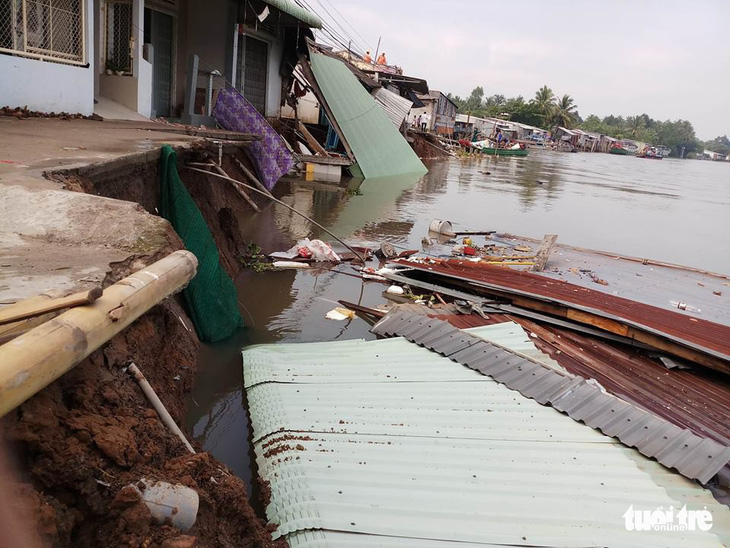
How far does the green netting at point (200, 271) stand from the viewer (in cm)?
560

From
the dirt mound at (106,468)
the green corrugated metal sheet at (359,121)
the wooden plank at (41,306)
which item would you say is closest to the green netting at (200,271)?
the dirt mound at (106,468)

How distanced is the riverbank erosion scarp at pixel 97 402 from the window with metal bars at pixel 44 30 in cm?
488

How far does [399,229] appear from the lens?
43.5ft

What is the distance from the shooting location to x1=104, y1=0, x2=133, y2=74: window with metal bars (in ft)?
39.5

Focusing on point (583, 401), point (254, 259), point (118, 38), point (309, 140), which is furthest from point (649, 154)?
point (583, 401)

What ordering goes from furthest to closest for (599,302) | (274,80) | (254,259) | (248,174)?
(274,80)
(248,174)
(254,259)
(599,302)

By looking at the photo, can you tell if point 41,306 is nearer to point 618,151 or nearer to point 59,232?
point 59,232

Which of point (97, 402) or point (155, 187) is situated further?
point (155, 187)

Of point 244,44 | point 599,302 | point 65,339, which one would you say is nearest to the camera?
point 65,339

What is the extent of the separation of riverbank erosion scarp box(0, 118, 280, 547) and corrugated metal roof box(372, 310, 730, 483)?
2428 mm

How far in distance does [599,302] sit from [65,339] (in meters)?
6.68

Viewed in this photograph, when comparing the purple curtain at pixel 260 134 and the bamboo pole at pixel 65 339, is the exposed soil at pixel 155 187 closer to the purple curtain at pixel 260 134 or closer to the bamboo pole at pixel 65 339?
the purple curtain at pixel 260 134

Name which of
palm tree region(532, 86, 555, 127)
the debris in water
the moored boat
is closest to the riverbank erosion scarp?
the debris in water

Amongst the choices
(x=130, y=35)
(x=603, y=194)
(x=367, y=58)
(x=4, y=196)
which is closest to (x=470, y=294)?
(x=4, y=196)
